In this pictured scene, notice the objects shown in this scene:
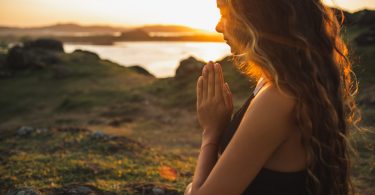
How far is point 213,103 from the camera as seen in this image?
266cm

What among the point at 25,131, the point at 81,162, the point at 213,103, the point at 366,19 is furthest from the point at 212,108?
the point at 366,19

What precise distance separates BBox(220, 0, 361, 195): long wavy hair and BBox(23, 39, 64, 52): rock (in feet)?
123

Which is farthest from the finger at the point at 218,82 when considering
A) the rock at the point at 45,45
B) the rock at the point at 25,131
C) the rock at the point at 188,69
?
the rock at the point at 45,45

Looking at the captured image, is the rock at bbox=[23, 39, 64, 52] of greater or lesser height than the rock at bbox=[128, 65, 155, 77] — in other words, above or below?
above

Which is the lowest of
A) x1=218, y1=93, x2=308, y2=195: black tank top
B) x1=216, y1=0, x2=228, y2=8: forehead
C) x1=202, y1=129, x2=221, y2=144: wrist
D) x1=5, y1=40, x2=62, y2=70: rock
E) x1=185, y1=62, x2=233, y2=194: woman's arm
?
x1=5, y1=40, x2=62, y2=70: rock

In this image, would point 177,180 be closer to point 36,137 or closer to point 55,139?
point 55,139

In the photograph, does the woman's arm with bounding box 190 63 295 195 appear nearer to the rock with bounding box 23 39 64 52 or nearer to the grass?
the grass

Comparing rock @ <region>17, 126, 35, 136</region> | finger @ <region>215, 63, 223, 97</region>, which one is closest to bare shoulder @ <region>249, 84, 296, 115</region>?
finger @ <region>215, 63, 223, 97</region>

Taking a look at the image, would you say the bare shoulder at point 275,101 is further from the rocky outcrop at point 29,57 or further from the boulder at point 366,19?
the rocky outcrop at point 29,57

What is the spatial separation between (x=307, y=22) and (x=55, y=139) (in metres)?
9.97

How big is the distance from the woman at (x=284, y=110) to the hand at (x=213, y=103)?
15 millimetres

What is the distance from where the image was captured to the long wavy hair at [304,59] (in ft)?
7.35

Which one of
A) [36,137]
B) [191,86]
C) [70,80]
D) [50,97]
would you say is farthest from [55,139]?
[70,80]

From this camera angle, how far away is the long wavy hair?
2.24 metres
